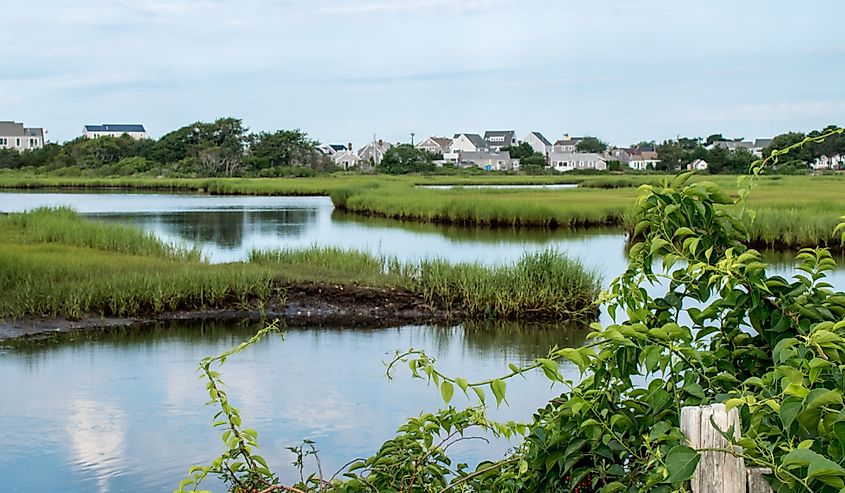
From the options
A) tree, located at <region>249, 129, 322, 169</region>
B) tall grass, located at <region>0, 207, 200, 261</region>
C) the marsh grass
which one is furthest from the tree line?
the marsh grass

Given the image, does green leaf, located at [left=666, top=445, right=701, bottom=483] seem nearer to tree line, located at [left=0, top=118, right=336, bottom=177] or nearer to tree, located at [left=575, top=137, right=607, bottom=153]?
tree line, located at [left=0, top=118, right=336, bottom=177]

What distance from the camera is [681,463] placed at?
1.97 metres

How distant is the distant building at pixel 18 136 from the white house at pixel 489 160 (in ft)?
165

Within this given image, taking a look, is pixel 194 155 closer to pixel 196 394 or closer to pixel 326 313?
pixel 326 313

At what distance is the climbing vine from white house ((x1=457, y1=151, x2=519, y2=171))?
10555 cm

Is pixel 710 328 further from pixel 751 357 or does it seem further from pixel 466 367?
pixel 466 367

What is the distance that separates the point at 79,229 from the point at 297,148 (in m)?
71.4

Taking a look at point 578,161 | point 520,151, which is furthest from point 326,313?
point 520,151

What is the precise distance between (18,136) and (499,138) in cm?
6021

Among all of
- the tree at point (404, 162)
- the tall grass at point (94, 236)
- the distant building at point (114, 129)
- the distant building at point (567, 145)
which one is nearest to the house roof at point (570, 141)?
the distant building at point (567, 145)

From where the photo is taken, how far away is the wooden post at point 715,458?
6.63 feet

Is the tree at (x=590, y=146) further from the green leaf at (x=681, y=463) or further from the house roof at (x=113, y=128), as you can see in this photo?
the green leaf at (x=681, y=463)

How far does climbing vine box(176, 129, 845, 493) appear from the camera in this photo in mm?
2006

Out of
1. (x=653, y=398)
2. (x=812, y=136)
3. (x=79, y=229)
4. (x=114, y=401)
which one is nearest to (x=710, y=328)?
(x=653, y=398)
